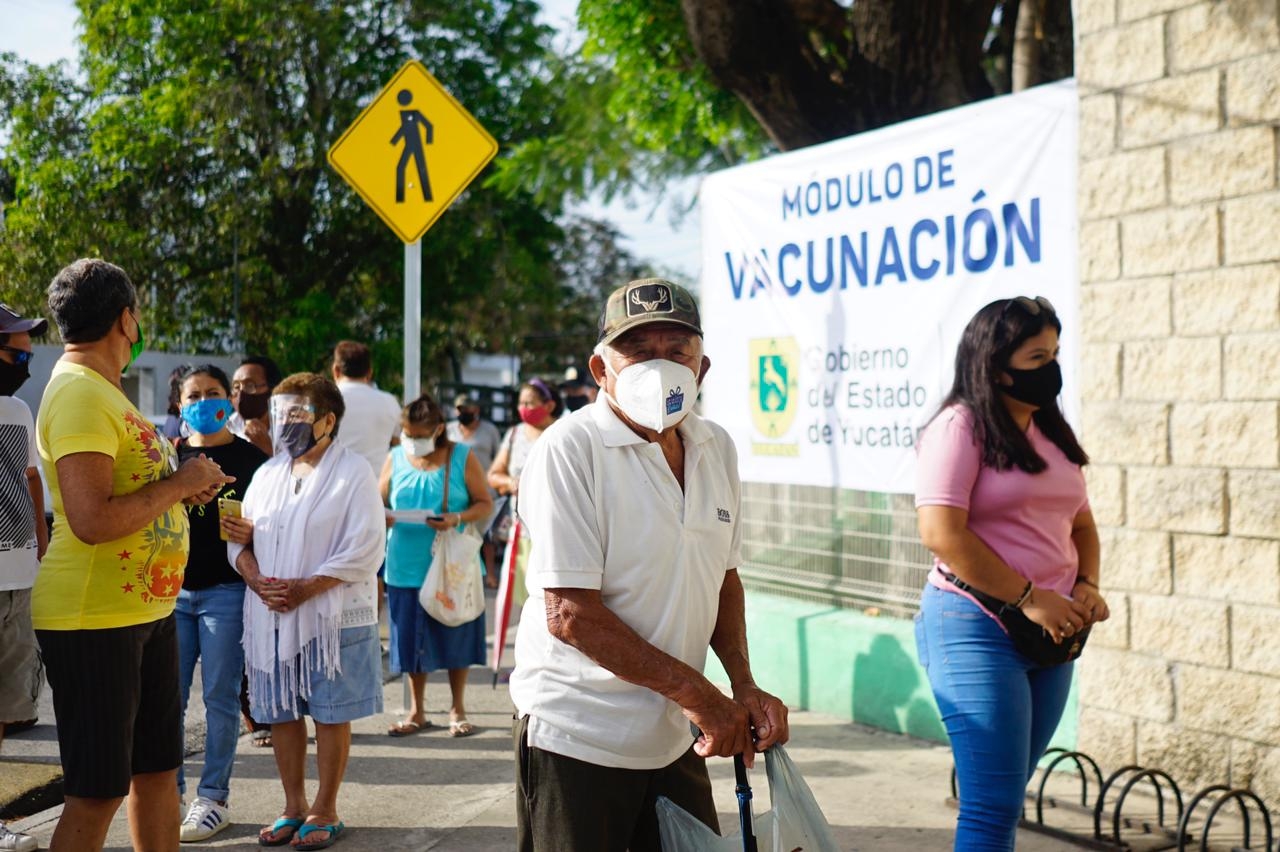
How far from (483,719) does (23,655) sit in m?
2.63

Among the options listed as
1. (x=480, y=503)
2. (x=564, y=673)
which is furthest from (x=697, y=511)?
(x=480, y=503)

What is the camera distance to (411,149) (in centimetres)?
677

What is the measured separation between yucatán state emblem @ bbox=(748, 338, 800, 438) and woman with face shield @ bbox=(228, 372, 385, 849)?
263 centimetres

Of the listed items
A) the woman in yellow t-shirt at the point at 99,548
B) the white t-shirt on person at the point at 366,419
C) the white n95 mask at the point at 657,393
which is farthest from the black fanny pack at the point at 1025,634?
the white t-shirt on person at the point at 366,419

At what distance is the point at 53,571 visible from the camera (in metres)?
3.53

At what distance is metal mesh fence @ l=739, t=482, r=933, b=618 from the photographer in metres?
6.23

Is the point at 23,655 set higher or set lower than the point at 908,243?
lower

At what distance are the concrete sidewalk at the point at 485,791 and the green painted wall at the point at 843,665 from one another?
11 cm

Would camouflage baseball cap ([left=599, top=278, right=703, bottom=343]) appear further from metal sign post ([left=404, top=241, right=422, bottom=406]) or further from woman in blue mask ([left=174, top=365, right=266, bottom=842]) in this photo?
metal sign post ([left=404, top=241, right=422, bottom=406])

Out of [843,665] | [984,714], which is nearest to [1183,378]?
[984,714]

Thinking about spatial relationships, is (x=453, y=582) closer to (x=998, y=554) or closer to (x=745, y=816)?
(x=998, y=554)

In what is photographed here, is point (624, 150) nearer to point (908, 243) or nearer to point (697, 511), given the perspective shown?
point (908, 243)

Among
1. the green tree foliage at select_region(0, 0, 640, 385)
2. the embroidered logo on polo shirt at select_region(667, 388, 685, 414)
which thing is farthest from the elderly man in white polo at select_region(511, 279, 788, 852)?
the green tree foliage at select_region(0, 0, 640, 385)

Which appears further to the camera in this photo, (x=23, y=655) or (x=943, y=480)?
(x=23, y=655)
